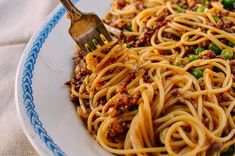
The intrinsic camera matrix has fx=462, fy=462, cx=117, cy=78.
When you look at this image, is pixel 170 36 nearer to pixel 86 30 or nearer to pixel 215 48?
pixel 215 48

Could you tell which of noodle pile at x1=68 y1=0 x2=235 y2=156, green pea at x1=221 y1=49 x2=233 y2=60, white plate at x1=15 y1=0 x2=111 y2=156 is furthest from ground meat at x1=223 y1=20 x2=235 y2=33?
white plate at x1=15 y1=0 x2=111 y2=156

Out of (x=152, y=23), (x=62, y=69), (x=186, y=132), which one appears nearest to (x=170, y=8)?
(x=152, y=23)

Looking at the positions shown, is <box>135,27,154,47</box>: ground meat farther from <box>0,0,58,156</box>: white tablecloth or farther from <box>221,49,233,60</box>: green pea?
<box>0,0,58,156</box>: white tablecloth

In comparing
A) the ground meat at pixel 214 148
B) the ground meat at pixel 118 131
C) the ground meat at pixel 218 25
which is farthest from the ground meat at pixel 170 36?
the ground meat at pixel 214 148

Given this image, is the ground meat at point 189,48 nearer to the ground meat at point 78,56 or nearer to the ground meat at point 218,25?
the ground meat at point 218,25

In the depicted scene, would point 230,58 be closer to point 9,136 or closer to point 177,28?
point 177,28

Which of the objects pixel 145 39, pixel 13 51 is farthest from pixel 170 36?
pixel 13 51
